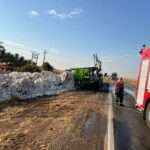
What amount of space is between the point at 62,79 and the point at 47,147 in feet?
93.2

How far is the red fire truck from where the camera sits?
37.9 ft

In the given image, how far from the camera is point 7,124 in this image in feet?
35.4

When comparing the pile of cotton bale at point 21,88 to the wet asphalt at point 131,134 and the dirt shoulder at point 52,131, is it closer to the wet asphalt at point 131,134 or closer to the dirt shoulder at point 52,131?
the dirt shoulder at point 52,131

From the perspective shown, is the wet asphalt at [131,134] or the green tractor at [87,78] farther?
the green tractor at [87,78]

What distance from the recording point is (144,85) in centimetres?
1234

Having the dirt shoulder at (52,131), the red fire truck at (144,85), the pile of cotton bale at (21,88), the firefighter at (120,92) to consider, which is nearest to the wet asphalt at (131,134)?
the dirt shoulder at (52,131)

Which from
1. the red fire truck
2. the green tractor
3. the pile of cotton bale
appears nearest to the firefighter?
the pile of cotton bale

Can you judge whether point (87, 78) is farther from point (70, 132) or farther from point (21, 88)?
point (70, 132)

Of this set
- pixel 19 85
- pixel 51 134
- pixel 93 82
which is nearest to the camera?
pixel 51 134

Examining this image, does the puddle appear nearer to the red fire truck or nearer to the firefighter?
the red fire truck

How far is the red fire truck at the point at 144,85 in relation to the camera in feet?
37.9

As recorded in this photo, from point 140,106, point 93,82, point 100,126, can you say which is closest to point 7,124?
point 100,126

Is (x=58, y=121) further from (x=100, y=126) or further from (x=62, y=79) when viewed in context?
(x=62, y=79)

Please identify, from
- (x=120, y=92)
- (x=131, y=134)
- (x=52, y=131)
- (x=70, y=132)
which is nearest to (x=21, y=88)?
(x=120, y=92)
